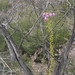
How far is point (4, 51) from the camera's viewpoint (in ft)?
20.9

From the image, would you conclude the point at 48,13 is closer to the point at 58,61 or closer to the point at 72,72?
the point at 58,61

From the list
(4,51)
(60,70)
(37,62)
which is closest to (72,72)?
(60,70)

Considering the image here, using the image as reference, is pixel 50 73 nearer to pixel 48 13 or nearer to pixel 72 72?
pixel 48 13

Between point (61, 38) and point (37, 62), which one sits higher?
point (61, 38)

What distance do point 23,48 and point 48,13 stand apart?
3.00 meters

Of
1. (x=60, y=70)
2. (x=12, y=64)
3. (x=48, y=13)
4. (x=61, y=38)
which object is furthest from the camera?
(x=61, y=38)

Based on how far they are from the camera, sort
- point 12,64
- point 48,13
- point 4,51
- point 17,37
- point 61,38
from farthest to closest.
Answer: point 4,51 → point 17,37 → point 61,38 → point 12,64 → point 48,13

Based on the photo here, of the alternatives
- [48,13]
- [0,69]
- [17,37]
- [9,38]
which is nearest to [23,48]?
[17,37]

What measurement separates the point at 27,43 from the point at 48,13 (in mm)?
2356

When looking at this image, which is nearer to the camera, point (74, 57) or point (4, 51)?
point (74, 57)

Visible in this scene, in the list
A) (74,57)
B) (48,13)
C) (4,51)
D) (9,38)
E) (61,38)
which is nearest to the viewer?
(9,38)

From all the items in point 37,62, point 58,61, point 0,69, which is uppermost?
point 58,61

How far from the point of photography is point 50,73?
9.84 ft

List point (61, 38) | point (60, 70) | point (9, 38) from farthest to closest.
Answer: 1. point (61, 38)
2. point (60, 70)
3. point (9, 38)
